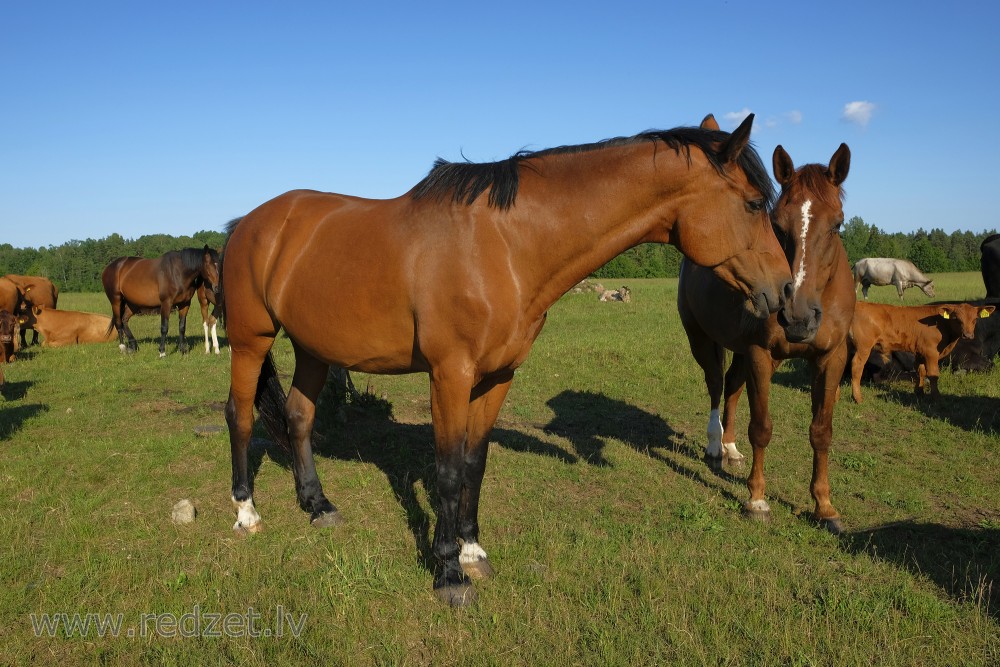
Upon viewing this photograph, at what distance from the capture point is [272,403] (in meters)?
5.36

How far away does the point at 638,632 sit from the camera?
10.3 ft

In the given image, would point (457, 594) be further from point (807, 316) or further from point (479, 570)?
point (807, 316)

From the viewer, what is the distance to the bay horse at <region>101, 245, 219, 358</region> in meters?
15.1

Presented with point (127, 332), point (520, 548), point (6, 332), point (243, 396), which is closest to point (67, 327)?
point (127, 332)

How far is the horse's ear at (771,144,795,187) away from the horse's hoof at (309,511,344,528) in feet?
13.5

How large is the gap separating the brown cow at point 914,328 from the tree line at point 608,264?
47.0 meters

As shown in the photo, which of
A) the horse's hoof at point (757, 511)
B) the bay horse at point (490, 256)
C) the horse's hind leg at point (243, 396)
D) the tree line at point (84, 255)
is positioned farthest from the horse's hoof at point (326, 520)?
the tree line at point (84, 255)

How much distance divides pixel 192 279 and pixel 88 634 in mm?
13586

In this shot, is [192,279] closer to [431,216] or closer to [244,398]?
[244,398]

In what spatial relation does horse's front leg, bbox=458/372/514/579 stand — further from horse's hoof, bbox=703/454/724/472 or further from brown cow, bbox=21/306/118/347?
brown cow, bbox=21/306/118/347

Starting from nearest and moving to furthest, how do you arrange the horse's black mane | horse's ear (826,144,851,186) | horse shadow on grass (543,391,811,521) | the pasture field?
the pasture field
the horse's black mane
horse's ear (826,144,851,186)
horse shadow on grass (543,391,811,521)

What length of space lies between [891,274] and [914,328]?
26045mm

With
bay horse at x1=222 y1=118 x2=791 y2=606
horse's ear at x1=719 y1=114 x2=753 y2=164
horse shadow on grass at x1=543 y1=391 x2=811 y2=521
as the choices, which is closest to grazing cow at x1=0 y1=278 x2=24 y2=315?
horse shadow on grass at x1=543 y1=391 x2=811 y2=521

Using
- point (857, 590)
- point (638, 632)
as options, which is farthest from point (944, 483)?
point (638, 632)
